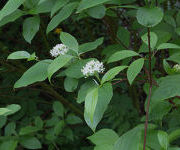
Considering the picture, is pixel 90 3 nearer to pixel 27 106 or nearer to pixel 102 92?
pixel 102 92

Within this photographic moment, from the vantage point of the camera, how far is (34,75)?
35.3 inches

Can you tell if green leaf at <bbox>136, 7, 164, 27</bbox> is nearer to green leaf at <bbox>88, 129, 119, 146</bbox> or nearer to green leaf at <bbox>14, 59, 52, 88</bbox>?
green leaf at <bbox>14, 59, 52, 88</bbox>

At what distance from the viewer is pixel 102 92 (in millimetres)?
757

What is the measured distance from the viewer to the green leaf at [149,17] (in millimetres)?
762

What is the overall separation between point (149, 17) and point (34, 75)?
399 mm

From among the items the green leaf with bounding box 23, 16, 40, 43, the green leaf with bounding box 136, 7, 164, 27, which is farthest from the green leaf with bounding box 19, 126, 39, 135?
the green leaf with bounding box 136, 7, 164, 27

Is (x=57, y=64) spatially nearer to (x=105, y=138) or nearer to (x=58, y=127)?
(x=105, y=138)

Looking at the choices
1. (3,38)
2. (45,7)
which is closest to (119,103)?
(3,38)

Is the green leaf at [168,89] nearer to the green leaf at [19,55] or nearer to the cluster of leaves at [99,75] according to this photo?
the cluster of leaves at [99,75]

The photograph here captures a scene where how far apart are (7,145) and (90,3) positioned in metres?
0.97

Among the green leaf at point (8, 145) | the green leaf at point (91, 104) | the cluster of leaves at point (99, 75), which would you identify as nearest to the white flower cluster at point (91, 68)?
the cluster of leaves at point (99, 75)

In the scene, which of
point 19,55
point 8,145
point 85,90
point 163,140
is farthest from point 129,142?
point 8,145

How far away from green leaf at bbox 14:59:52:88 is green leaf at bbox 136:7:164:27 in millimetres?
335

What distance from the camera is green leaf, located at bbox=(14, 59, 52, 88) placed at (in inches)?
34.5
